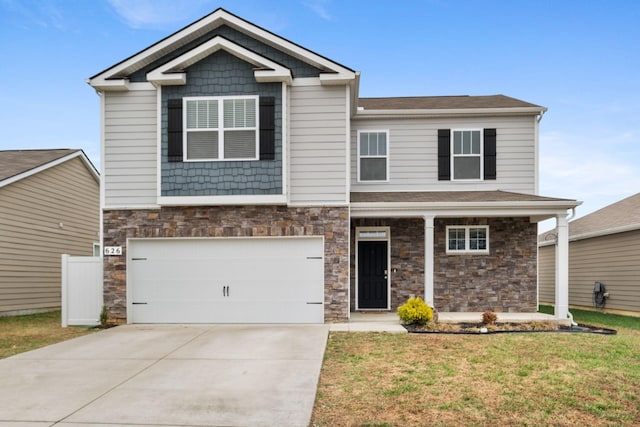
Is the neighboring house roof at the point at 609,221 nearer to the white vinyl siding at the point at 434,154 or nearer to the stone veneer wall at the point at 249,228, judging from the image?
the white vinyl siding at the point at 434,154

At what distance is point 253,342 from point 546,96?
11.2 meters

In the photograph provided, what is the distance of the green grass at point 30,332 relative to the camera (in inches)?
366

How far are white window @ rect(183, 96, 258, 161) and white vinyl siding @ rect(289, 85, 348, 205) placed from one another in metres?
0.90

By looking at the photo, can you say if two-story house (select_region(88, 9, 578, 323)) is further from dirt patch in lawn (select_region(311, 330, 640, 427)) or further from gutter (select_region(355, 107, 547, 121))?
dirt patch in lawn (select_region(311, 330, 640, 427))

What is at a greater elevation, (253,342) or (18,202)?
(18,202)

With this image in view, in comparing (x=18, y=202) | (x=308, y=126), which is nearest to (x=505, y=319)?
(x=308, y=126)

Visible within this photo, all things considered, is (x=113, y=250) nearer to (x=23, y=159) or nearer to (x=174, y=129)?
(x=174, y=129)

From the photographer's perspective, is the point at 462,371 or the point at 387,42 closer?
the point at 462,371

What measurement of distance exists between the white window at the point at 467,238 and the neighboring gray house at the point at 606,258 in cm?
450

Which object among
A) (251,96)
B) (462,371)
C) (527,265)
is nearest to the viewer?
(462,371)

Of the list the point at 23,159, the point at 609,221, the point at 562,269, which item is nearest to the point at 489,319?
the point at 562,269

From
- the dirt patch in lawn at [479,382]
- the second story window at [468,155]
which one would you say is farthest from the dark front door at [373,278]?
the dirt patch in lawn at [479,382]

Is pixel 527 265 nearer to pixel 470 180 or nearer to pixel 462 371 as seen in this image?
pixel 470 180

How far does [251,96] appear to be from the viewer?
1139 cm
